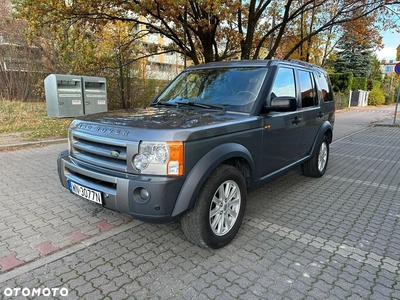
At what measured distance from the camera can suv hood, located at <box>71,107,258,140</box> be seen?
2494 mm

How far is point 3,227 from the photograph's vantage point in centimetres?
332

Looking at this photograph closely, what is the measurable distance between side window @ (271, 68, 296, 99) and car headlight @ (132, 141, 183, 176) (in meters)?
1.69

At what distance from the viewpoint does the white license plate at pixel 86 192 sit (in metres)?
2.74

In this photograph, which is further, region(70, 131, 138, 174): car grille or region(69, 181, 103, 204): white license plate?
region(69, 181, 103, 204): white license plate

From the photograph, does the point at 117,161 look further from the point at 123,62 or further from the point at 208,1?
the point at 123,62

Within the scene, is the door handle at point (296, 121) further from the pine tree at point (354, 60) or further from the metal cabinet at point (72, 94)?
the pine tree at point (354, 60)

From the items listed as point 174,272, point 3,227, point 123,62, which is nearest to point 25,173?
point 3,227

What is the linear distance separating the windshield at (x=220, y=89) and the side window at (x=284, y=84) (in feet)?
0.70

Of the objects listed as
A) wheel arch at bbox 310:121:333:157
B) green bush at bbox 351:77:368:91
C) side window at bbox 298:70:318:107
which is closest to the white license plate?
side window at bbox 298:70:318:107

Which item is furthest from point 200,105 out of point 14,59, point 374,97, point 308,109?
point 374,97

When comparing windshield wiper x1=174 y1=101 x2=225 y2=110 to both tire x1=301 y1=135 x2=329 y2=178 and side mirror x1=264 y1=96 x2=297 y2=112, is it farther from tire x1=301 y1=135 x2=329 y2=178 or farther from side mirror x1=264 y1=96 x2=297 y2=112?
tire x1=301 y1=135 x2=329 y2=178

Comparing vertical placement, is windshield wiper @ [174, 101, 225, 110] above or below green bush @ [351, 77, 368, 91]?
below

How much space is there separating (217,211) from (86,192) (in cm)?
131

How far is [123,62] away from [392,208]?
11029 millimetres
